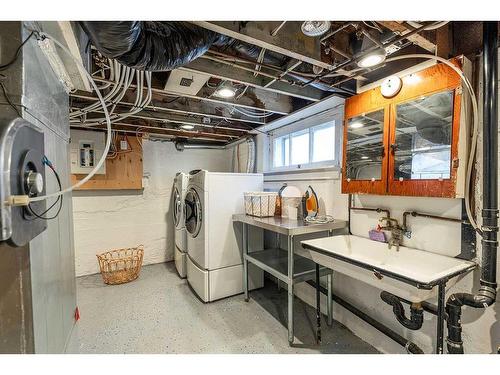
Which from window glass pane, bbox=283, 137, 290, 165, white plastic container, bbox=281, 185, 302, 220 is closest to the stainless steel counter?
white plastic container, bbox=281, 185, 302, 220

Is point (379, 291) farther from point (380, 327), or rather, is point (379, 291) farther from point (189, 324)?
point (189, 324)

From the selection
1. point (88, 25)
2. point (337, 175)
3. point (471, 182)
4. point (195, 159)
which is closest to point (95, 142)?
point (195, 159)

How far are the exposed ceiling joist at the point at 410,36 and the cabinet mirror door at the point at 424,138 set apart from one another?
29 centimetres

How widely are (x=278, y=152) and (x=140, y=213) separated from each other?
2431mm

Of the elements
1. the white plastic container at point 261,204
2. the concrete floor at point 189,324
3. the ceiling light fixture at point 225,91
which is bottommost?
the concrete floor at point 189,324

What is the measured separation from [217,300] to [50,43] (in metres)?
2.57

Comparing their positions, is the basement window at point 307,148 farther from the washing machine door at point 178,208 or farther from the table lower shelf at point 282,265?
the washing machine door at point 178,208

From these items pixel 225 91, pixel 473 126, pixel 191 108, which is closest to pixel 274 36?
pixel 225 91

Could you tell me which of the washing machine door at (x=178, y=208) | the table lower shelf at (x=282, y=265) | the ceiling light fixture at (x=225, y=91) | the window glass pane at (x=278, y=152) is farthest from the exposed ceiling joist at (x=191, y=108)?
the table lower shelf at (x=282, y=265)

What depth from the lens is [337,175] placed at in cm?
228

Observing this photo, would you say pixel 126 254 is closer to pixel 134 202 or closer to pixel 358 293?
pixel 134 202

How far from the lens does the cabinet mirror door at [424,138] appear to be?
136 centimetres

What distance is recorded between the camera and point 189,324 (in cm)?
221

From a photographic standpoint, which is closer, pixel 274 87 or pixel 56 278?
pixel 56 278
